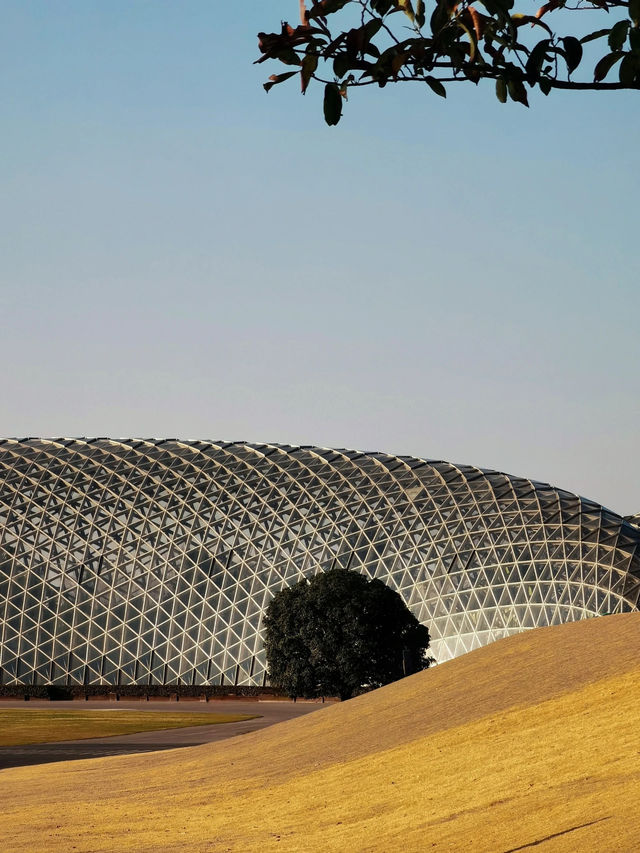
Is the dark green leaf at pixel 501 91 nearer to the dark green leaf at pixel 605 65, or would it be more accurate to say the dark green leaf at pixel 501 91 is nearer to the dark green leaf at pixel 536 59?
the dark green leaf at pixel 536 59

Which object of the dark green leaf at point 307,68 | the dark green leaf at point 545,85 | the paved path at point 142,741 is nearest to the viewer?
the dark green leaf at point 307,68

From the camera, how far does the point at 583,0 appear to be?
755 cm

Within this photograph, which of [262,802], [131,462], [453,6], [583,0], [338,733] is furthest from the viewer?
[131,462]

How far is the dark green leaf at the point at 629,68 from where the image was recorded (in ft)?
22.0

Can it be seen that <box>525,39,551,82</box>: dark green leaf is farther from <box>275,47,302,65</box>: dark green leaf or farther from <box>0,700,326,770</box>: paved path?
<box>0,700,326,770</box>: paved path

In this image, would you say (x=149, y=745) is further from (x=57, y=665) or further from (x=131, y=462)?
(x=131, y=462)

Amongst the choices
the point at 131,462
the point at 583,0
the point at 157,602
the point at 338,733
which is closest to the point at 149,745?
the point at 338,733

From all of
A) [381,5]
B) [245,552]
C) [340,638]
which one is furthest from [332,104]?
[245,552]

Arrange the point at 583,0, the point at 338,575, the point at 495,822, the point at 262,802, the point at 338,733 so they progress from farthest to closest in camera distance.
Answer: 1. the point at 338,575
2. the point at 338,733
3. the point at 262,802
4. the point at 495,822
5. the point at 583,0

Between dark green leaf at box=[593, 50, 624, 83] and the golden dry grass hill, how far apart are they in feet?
28.8

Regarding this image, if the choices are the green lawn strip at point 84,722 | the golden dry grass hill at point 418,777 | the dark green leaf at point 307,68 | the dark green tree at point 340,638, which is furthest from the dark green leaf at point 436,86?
the dark green tree at point 340,638

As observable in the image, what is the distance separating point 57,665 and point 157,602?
363 inches

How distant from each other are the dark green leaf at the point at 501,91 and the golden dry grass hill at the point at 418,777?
8.58m

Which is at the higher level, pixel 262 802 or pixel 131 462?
pixel 131 462
